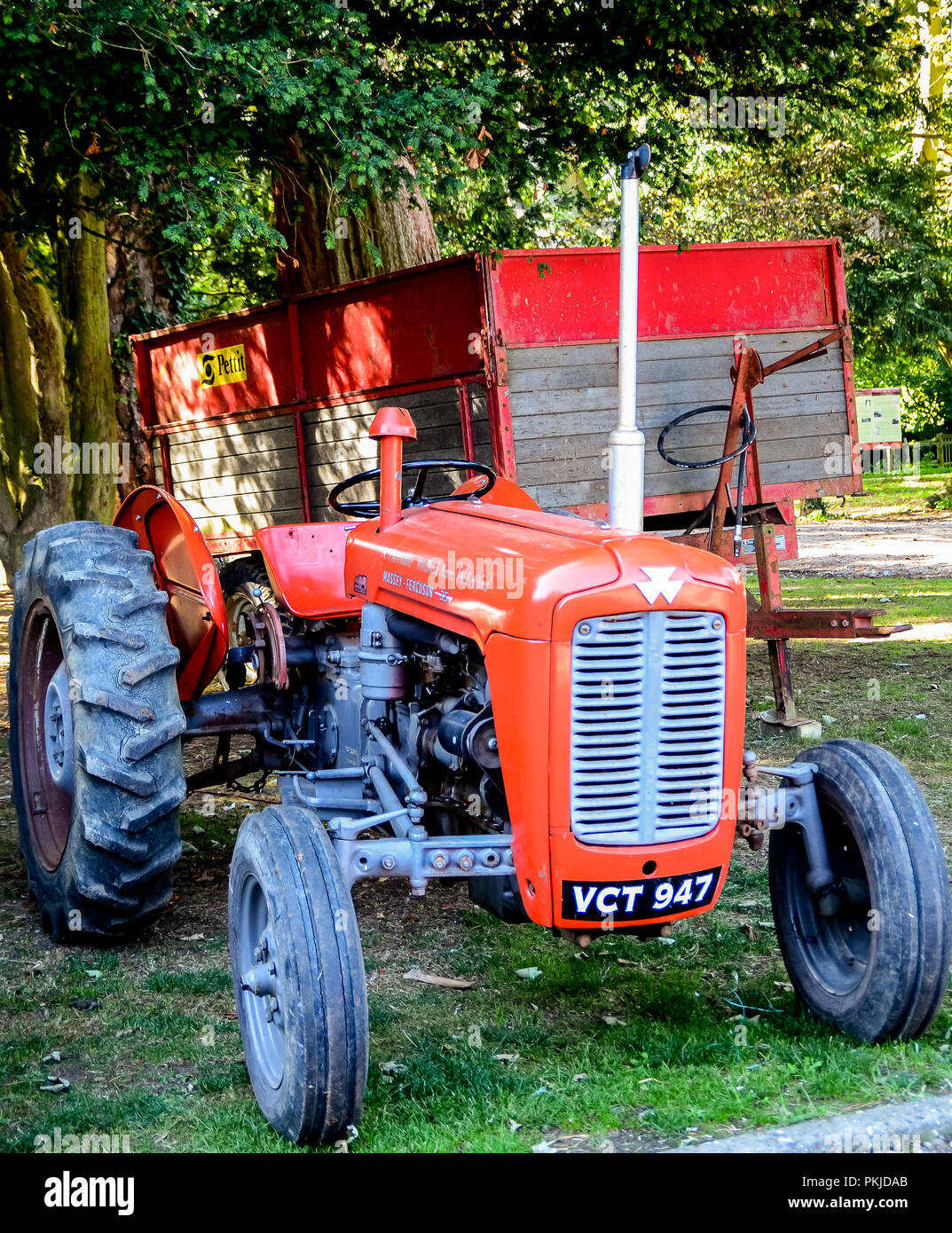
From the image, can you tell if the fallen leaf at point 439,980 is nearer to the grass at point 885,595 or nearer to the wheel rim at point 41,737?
the wheel rim at point 41,737

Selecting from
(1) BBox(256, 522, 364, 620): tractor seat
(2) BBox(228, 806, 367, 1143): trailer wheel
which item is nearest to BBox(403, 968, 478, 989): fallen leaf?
(2) BBox(228, 806, 367, 1143): trailer wheel

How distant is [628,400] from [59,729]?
2.50 metres

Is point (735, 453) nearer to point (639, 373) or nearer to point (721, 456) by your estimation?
point (721, 456)

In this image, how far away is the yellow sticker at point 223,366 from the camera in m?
8.46

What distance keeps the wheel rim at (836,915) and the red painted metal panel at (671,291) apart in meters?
3.64

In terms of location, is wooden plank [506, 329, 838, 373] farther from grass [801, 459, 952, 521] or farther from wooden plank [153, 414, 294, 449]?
grass [801, 459, 952, 521]

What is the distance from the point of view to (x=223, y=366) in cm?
859

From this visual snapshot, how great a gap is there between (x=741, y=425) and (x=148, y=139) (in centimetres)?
349

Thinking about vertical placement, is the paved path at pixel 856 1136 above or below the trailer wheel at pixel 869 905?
below

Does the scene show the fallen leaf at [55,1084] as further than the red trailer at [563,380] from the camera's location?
No

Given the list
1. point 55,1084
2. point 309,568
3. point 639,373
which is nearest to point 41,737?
point 309,568

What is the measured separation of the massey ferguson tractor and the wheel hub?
0.01 meters

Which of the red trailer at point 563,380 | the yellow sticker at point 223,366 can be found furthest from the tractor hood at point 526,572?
the yellow sticker at point 223,366

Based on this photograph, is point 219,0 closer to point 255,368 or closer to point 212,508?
point 255,368
